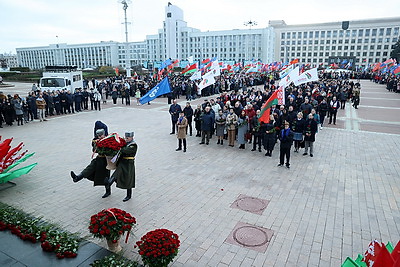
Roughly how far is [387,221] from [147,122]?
12.4 meters

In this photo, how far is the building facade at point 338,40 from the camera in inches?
4043

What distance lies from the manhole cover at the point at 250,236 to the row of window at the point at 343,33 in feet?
398

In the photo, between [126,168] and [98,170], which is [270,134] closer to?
[126,168]

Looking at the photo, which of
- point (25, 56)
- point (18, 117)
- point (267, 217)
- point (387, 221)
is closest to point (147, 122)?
point (18, 117)

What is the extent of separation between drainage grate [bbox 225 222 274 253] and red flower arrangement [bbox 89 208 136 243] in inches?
75.4

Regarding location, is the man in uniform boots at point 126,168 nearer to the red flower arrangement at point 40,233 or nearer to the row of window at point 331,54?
the red flower arrangement at point 40,233

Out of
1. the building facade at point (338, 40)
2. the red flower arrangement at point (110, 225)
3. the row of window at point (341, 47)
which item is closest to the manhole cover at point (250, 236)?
the red flower arrangement at point (110, 225)

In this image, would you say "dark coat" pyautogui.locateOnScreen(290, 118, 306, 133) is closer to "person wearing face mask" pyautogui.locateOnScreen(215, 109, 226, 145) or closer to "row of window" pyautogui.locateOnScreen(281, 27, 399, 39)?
"person wearing face mask" pyautogui.locateOnScreen(215, 109, 226, 145)

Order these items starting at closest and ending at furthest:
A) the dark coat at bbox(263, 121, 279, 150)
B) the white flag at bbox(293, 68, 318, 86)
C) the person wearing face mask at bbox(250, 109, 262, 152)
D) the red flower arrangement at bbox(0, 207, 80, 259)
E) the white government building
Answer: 1. the red flower arrangement at bbox(0, 207, 80, 259)
2. the dark coat at bbox(263, 121, 279, 150)
3. the person wearing face mask at bbox(250, 109, 262, 152)
4. the white flag at bbox(293, 68, 318, 86)
5. the white government building

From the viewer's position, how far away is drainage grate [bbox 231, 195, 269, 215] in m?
6.40

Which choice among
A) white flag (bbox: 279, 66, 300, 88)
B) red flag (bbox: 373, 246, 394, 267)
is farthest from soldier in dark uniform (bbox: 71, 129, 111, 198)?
white flag (bbox: 279, 66, 300, 88)

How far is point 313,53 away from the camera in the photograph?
372 ft

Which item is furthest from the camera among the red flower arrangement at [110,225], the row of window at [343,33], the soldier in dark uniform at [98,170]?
the row of window at [343,33]

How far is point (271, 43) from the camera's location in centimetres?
11475
